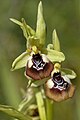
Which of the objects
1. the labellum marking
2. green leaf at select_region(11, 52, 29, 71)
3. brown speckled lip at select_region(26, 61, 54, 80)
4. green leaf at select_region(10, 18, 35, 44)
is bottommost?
the labellum marking

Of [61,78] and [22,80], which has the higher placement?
[61,78]

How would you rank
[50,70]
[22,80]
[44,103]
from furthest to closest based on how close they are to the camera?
1. [22,80]
2. [44,103]
3. [50,70]

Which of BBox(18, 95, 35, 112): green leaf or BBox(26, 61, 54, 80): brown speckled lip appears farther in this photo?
BBox(18, 95, 35, 112): green leaf

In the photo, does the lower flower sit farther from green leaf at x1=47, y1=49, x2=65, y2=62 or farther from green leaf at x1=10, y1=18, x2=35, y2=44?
green leaf at x1=10, y1=18, x2=35, y2=44

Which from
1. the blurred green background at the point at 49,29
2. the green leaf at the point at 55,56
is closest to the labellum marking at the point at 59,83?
the green leaf at the point at 55,56

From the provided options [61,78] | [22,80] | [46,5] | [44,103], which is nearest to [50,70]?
[61,78]

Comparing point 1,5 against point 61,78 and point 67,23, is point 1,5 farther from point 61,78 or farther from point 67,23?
point 61,78

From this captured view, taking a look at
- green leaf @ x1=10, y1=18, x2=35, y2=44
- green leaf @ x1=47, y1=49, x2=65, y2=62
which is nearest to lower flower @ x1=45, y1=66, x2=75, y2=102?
green leaf @ x1=47, y1=49, x2=65, y2=62
